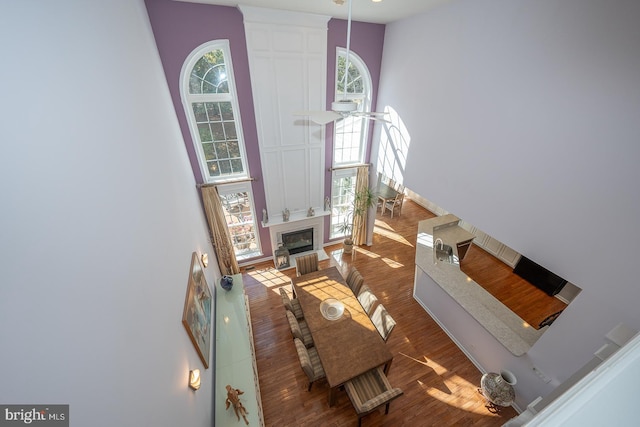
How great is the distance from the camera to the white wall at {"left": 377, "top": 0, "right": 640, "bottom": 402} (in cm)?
201

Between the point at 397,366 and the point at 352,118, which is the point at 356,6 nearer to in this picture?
the point at 352,118

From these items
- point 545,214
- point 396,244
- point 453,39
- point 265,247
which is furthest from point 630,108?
point 265,247

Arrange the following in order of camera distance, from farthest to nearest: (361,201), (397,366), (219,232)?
(361,201), (219,232), (397,366)

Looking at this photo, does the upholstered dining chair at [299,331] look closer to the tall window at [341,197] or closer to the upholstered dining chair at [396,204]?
the tall window at [341,197]

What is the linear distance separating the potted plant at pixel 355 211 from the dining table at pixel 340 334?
1904 mm

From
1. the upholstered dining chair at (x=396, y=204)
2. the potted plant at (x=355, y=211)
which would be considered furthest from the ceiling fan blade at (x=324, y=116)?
the upholstered dining chair at (x=396, y=204)

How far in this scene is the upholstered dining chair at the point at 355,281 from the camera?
4.44 metres

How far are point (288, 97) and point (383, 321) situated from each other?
431 centimetres

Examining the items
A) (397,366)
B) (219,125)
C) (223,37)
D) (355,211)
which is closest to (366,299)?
(397,366)

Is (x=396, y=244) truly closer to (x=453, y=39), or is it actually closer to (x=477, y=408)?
(x=477, y=408)

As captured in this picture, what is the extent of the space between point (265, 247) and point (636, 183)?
226 inches

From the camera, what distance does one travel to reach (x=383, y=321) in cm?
370

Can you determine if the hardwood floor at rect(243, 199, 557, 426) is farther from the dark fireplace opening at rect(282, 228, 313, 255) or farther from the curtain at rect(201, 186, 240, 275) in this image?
the dark fireplace opening at rect(282, 228, 313, 255)

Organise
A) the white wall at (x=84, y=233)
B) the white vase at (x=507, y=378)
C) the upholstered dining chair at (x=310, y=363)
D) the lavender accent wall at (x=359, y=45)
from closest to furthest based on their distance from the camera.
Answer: the white wall at (x=84, y=233) → the upholstered dining chair at (x=310, y=363) → the white vase at (x=507, y=378) → the lavender accent wall at (x=359, y=45)
